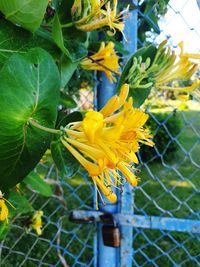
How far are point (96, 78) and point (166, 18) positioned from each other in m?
0.21

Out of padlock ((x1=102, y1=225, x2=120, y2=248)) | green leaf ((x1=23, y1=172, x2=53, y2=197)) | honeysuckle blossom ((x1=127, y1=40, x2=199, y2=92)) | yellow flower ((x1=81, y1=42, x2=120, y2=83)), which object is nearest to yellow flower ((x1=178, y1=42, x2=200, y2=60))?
honeysuckle blossom ((x1=127, y1=40, x2=199, y2=92))

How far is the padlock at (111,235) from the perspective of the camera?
947 millimetres

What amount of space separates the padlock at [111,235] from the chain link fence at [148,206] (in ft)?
0.20

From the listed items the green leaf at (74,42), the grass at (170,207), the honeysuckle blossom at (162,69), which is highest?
the green leaf at (74,42)

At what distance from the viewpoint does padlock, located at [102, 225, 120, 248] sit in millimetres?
947

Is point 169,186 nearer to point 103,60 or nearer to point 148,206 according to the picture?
point 148,206

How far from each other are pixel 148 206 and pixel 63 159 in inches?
79.4

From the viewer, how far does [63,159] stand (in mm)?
517

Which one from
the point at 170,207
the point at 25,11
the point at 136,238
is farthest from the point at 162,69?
the point at 170,207

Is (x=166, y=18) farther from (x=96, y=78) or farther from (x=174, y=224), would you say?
(x=174, y=224)

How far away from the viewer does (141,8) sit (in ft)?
2.90

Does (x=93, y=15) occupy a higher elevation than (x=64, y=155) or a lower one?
higher

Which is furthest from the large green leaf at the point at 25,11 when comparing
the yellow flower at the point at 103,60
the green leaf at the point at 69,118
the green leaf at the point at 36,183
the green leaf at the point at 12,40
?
the green leaf at the point at 36,183

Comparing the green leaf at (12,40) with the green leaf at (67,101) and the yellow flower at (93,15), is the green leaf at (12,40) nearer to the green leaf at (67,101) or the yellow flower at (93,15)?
the yellow flower at (93,15)
